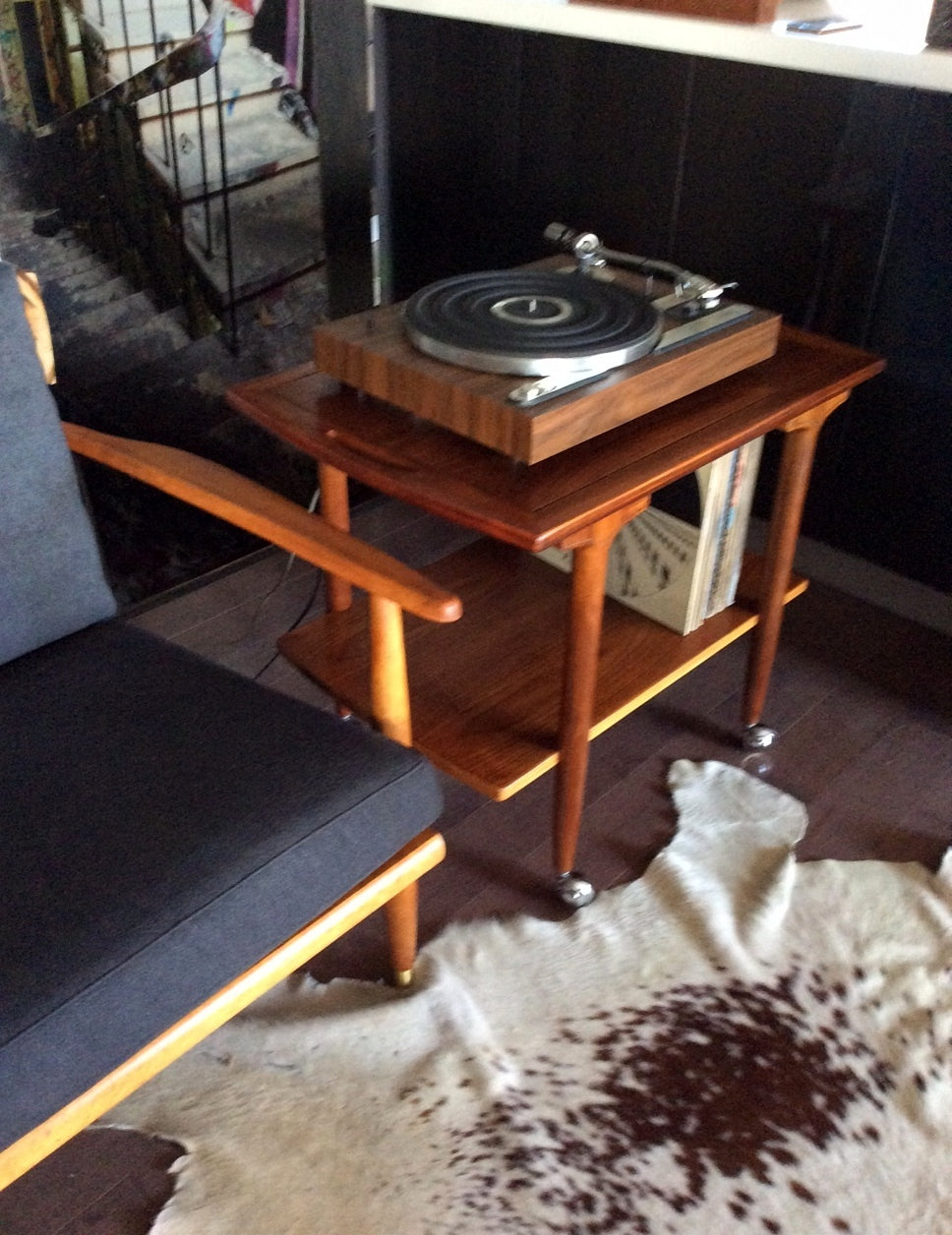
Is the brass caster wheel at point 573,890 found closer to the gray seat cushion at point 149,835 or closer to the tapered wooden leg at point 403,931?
the tapered wooden leg at point 403,931

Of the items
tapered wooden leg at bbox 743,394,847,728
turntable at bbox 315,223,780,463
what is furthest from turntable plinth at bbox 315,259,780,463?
tapered wooden leg at bbox 743,394,847,728

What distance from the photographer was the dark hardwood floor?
3.83ft

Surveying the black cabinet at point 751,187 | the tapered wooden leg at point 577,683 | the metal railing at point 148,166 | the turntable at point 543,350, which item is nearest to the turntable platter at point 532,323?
the turntable at point 543,350

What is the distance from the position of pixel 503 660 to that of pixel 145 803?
1.88 feet

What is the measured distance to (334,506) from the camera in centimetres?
142

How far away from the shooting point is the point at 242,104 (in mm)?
1770

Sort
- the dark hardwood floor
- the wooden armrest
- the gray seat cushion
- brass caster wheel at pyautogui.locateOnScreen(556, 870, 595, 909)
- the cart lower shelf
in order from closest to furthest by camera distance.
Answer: the gray seat cushion
the wooden armrest
the dark hardwood floor
the cart lower shelf
brass caster wheel at pyautogui.locateOnScreen(556, 870, 595, 909)

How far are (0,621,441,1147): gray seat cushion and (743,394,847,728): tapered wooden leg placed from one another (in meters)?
0.64

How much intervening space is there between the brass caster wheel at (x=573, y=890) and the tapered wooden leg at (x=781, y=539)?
413mm

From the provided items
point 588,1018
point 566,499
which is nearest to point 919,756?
point 588,1018

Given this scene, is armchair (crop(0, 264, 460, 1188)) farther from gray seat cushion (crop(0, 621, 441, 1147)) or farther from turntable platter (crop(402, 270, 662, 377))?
turntable platter (crop(402, 270, 662, 377))

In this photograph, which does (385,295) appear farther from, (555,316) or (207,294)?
(555,316)

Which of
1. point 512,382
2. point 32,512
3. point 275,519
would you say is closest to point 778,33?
point 512,382

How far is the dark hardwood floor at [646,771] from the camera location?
117 cm
